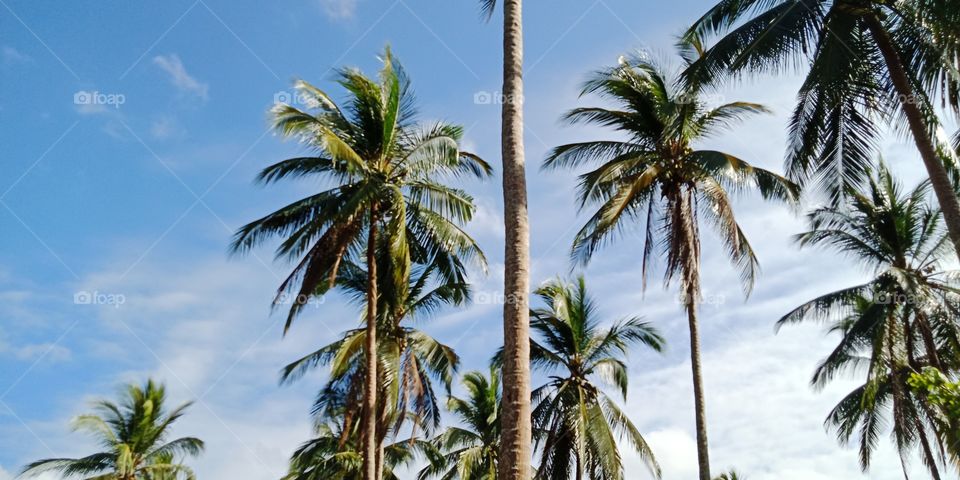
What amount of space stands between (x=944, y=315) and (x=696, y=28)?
1043 centimetres

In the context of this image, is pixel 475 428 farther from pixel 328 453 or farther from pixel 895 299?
pixel 895 299

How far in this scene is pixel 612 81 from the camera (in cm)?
1702

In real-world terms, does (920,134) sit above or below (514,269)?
above

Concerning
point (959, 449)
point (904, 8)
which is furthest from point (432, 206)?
point (959, 449)

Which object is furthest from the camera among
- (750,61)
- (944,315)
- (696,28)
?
(944,315)

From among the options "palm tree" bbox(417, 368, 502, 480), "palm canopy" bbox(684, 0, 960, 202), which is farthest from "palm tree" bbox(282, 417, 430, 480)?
"palm canopy" bbox(684, 0, 960, 202)

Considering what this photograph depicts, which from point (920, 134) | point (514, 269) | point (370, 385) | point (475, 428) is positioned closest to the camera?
point (514, 269)

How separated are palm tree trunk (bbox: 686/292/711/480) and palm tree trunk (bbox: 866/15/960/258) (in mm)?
5275

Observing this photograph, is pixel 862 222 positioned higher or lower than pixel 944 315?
higher

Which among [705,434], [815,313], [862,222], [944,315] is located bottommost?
[705,434]

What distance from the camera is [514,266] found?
7863mm

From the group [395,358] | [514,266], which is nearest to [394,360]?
[395,358]

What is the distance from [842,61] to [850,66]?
0.64ft

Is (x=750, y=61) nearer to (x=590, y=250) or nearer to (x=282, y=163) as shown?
(x=590, y=250)
